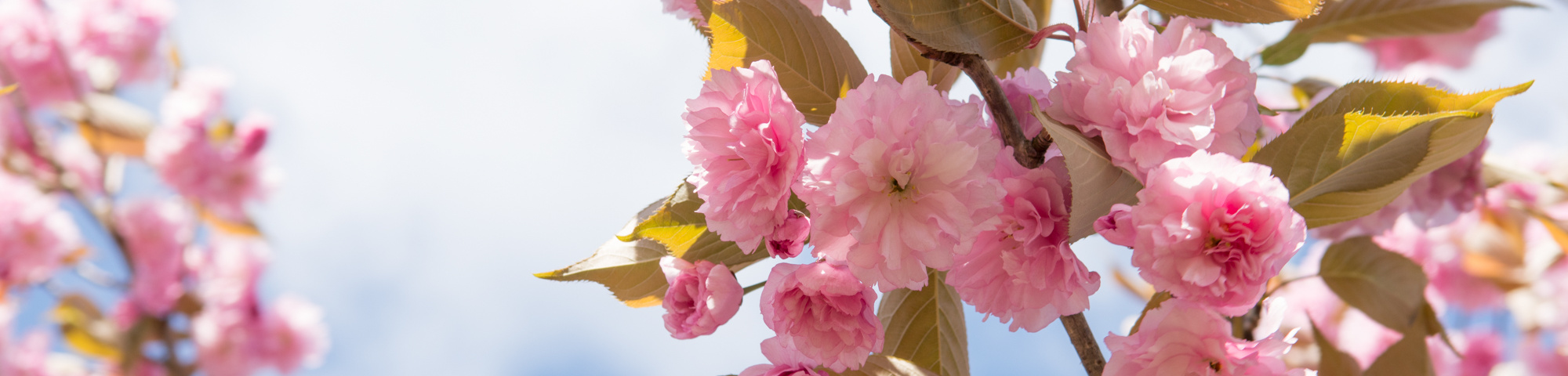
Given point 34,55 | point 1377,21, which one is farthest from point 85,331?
point 1377,21

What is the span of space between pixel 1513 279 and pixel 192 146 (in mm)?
3402

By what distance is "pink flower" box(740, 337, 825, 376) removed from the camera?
385mm

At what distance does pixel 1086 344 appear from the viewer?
378 mm

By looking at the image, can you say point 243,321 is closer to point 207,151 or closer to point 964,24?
point 207,151

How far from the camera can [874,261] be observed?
0.32m

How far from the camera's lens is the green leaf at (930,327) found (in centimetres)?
43

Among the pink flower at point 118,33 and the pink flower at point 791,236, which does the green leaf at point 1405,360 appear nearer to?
the pink flower at point 791,236

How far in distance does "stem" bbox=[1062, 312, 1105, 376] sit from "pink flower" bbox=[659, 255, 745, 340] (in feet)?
0.53

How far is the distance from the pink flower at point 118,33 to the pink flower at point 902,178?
3148mm

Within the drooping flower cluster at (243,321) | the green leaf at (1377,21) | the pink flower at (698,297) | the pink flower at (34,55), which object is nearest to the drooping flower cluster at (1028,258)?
the pink flower at (698,297)

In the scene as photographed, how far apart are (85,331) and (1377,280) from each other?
2.66 meters

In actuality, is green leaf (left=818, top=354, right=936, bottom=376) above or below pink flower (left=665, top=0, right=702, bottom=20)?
below

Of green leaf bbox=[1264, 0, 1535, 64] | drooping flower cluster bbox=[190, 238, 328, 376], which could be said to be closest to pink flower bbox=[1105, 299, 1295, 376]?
green leaf bbox=[1264, 0, 1535, 64]

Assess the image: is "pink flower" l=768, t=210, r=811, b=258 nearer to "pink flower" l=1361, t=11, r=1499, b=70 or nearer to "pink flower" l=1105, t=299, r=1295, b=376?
"pink flower" l=1105, t=299, r=1295, b=376
